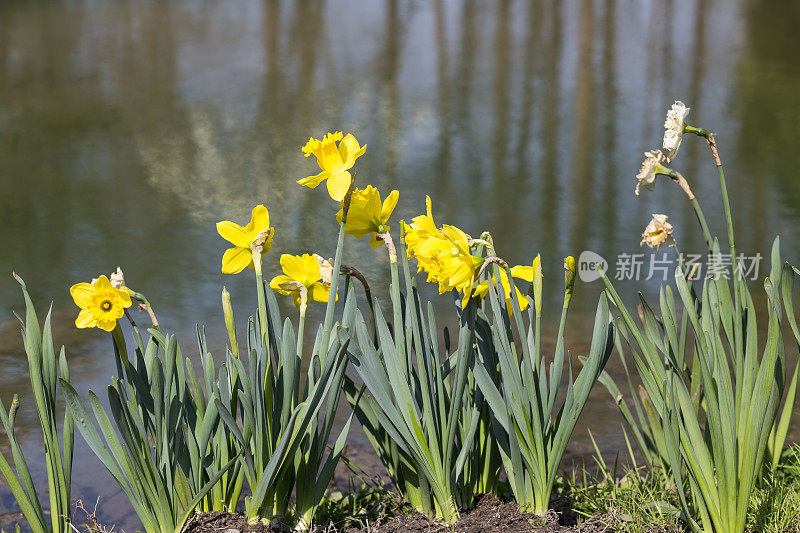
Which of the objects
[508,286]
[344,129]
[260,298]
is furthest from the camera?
[344,129]

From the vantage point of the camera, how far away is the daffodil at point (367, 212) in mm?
1761

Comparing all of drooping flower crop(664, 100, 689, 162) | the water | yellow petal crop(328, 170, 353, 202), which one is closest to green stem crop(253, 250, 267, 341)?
yellow petal crop(328, 170, 353, 202)

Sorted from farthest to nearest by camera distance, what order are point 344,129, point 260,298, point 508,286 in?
1. point 344,129
2. point 508,286
3. point 260,298

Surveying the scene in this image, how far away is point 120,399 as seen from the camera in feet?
5.33

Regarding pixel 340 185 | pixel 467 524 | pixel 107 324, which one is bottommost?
pixel 467 524

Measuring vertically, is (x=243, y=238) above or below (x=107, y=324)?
above

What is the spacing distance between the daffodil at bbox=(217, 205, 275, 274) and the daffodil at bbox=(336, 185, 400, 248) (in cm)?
17

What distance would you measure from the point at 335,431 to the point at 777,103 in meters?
7.44

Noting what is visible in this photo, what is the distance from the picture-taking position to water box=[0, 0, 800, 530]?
4359 millimetres

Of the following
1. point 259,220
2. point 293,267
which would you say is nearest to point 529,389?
point 293,267

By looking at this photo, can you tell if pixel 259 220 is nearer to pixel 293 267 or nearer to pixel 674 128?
pixel 293 267

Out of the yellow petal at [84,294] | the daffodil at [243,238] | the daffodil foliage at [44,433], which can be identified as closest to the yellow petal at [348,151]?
the daffodil at [243,238]

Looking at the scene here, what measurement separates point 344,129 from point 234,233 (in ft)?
18.6

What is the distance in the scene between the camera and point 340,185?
1.67m
